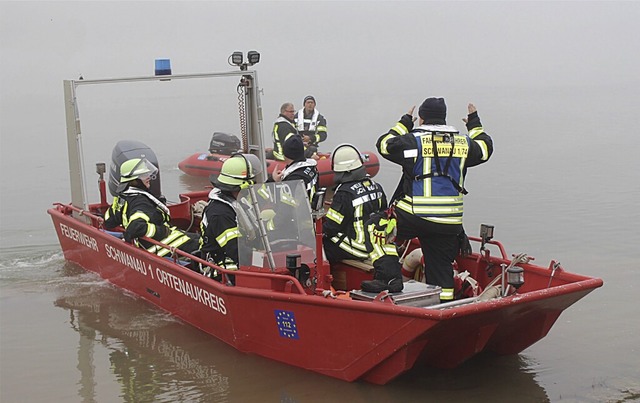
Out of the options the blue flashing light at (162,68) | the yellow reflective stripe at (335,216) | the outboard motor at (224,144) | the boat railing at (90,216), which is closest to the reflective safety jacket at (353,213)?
the yellow reflective stripe at (335,216)

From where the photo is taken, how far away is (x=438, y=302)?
615cm

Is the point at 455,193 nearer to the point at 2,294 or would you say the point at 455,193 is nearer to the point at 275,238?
the point at 275,238

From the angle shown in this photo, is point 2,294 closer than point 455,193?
No

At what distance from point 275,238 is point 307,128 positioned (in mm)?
7522

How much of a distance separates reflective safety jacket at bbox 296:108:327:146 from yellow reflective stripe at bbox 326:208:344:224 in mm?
7344

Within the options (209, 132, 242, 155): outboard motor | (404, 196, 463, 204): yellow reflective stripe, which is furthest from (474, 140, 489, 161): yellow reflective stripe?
(209, 132, 242, 155): outboard motor

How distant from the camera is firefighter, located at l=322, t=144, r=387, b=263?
6.43 m

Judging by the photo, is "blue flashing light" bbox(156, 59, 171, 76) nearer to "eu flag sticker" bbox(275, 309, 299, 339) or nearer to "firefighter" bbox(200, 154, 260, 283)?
"firefighter" bbox(200, 154, 260, 283)

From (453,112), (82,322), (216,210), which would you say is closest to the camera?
(216,210)

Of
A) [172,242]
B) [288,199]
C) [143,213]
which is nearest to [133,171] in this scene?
[143,213]

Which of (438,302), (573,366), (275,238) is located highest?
(275,238)

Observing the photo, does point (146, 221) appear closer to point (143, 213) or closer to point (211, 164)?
point (143, 213)

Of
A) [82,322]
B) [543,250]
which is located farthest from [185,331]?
[543,250]

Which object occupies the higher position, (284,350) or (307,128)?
(307,128)
